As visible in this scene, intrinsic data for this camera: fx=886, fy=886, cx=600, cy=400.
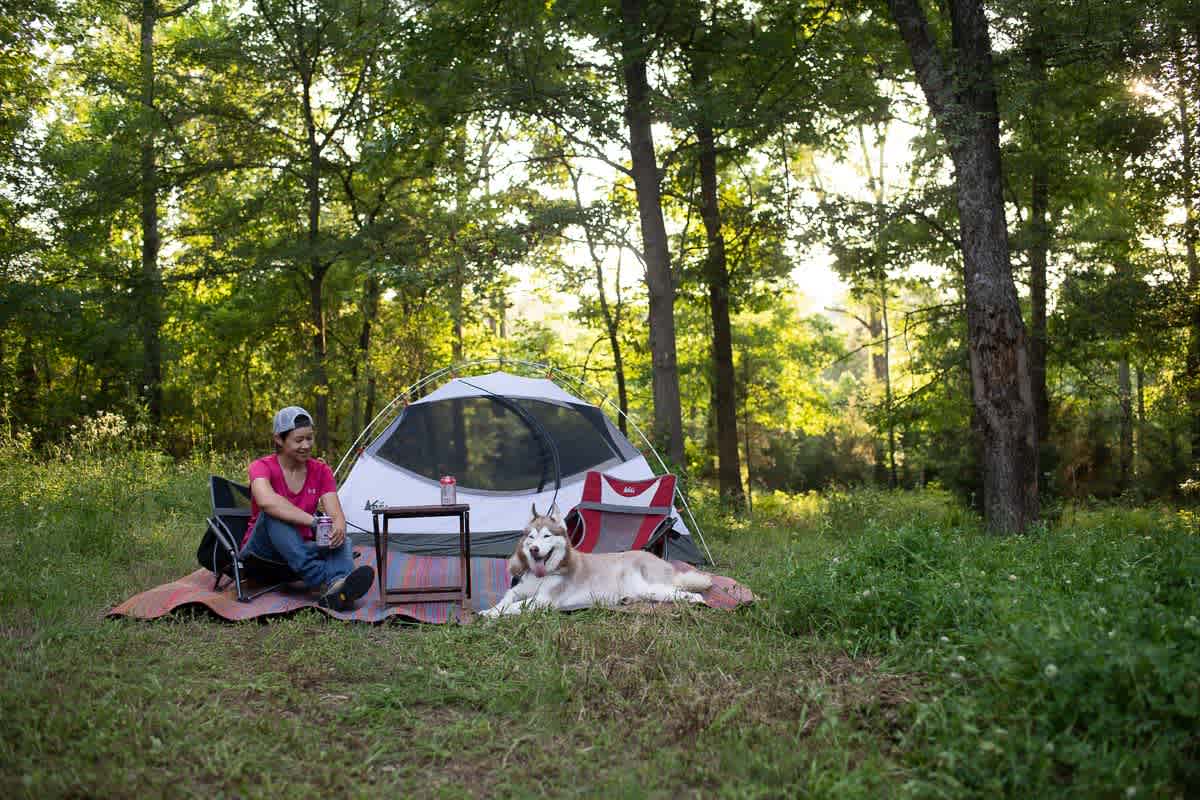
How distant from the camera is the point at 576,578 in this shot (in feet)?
17.2

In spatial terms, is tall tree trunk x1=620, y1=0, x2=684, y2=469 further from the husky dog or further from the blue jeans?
the blue jeans

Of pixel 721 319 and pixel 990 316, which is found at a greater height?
pixel 721 319

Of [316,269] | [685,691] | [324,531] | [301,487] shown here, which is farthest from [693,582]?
[316,269]

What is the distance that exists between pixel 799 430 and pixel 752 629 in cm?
1913

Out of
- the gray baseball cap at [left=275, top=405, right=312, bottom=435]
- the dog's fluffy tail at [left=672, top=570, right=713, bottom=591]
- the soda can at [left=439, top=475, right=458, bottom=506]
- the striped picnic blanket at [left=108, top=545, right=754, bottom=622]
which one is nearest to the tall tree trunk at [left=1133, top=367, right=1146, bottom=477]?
the striped picnic blanket at [left=108, top=545, right=754, bottom=622]

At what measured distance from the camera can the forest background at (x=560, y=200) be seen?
9.26m

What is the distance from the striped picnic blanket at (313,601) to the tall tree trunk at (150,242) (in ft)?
23.0

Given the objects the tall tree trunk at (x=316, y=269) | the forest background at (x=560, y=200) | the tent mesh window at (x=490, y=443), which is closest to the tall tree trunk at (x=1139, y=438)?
the forest background at (x=560, y=200)

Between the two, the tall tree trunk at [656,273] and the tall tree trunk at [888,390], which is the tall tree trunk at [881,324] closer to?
the tall tree trunk at [888,390]

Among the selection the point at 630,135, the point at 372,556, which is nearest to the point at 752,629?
the point at 372,556

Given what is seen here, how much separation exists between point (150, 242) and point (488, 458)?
28.5ft

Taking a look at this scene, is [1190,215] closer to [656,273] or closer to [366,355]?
[656,273]

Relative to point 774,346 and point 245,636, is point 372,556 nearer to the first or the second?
point 245,636

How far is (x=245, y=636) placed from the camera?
14.9 ft
